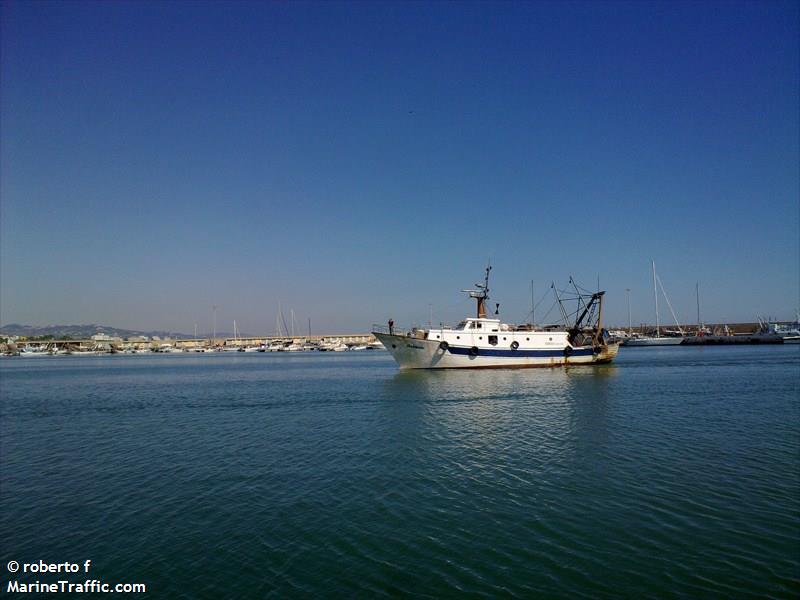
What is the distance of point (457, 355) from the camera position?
56969 mm

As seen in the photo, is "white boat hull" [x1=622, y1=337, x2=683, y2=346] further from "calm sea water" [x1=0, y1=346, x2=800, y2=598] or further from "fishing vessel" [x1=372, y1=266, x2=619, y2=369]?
"calm sea water" [x1=0, y1=346, x2=800, y2=598]

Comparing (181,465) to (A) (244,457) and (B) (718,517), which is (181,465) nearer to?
(A) (244,457)

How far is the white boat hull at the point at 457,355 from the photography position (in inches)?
2230

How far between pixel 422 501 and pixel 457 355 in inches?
1690

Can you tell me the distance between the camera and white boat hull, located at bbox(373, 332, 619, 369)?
5663cm

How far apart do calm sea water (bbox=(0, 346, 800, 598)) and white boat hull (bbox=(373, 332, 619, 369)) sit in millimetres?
25810

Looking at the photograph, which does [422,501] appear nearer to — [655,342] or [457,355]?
[457,355]

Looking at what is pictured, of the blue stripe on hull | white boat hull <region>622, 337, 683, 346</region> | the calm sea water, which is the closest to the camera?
the calm sea water

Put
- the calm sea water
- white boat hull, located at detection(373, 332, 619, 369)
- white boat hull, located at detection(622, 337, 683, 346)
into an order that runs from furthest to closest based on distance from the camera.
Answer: white boat hull, located at detection(622, 337, 683, 346), white boat hull, located at detection(373, 332, 619, 369), the calm sea water

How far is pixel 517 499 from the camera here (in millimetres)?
14352

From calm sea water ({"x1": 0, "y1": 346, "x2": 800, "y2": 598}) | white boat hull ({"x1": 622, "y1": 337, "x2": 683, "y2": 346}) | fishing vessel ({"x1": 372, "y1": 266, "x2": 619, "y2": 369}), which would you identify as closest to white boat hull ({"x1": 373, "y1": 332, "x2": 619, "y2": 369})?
fishing vessel ({"x1": 372, "y1": 266, "x2": 619, "y2": 369})

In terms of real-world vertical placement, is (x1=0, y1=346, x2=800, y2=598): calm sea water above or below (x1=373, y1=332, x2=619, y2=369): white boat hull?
below

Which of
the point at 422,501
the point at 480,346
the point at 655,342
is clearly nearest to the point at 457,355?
the point at 480,346

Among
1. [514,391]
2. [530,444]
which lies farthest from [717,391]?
[530,444]
